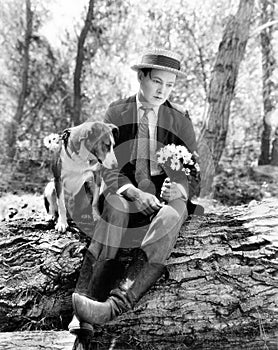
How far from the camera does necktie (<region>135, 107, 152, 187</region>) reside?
10.8ft

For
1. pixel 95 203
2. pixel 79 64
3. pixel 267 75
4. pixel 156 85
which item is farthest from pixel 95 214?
pixel 79 64

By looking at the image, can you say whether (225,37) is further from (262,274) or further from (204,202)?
(262,274)

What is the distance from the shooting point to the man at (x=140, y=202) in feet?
9.41

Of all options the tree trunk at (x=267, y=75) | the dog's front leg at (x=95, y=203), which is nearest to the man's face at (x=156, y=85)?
the dog's front leg at (x=95, y=203)

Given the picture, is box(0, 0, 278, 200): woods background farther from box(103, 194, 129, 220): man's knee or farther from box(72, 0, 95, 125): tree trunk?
box(103, 194, 129, 220): man's knee

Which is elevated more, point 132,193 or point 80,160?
point 80,160

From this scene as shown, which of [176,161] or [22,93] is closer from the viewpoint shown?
[176,161]

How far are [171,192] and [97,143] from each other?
60cm

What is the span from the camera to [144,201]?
306cm

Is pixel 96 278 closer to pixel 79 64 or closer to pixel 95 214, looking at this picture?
pixel 95 214

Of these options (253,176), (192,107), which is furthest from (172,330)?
(192,107)

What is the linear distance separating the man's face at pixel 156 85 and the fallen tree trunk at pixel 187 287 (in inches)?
38.8

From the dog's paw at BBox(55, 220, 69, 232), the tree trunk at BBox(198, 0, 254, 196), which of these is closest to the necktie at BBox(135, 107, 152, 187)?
the dog's paw at BBox(55, 220, 69, 232)

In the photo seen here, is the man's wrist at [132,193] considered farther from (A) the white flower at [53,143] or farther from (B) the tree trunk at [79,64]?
(B) the tree trunk at [79,64]
